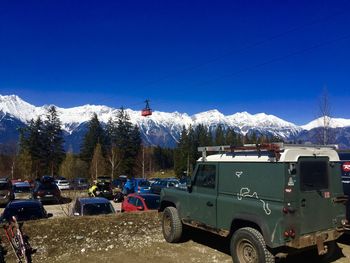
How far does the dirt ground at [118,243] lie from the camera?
27.9ft

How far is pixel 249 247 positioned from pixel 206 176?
6.62 feet

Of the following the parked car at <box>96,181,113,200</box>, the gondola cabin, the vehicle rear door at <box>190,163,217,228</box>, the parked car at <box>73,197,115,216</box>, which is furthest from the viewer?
the parked car at <box>96,181,113,200</box>

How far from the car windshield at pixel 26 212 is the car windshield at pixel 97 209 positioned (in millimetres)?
1663

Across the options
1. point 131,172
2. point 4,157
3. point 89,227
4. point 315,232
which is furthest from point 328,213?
point 4,157

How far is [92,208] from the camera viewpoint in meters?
14.9

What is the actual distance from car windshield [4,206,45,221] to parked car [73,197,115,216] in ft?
4.98

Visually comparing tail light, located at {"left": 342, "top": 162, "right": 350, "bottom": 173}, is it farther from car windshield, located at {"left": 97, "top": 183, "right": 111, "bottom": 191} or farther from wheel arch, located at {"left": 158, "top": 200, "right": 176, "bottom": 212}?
car windshield, located at {"left": 97, "top": 183, "right": 111, "bottom": 191}

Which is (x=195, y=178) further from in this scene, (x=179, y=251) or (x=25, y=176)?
(x=25, y=176)

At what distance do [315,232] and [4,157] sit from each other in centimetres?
7660

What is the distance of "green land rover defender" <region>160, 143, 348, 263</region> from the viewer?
667 centimetres

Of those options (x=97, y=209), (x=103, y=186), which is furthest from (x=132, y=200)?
(x=103, y=186)

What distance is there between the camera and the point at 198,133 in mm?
102688

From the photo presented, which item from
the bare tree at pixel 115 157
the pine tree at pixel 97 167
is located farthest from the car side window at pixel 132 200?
the bare tree at pixel 115 157

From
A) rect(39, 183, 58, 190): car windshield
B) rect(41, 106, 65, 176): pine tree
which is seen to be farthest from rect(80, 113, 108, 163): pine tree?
rect(39, 183, 58, 190): car windshield
